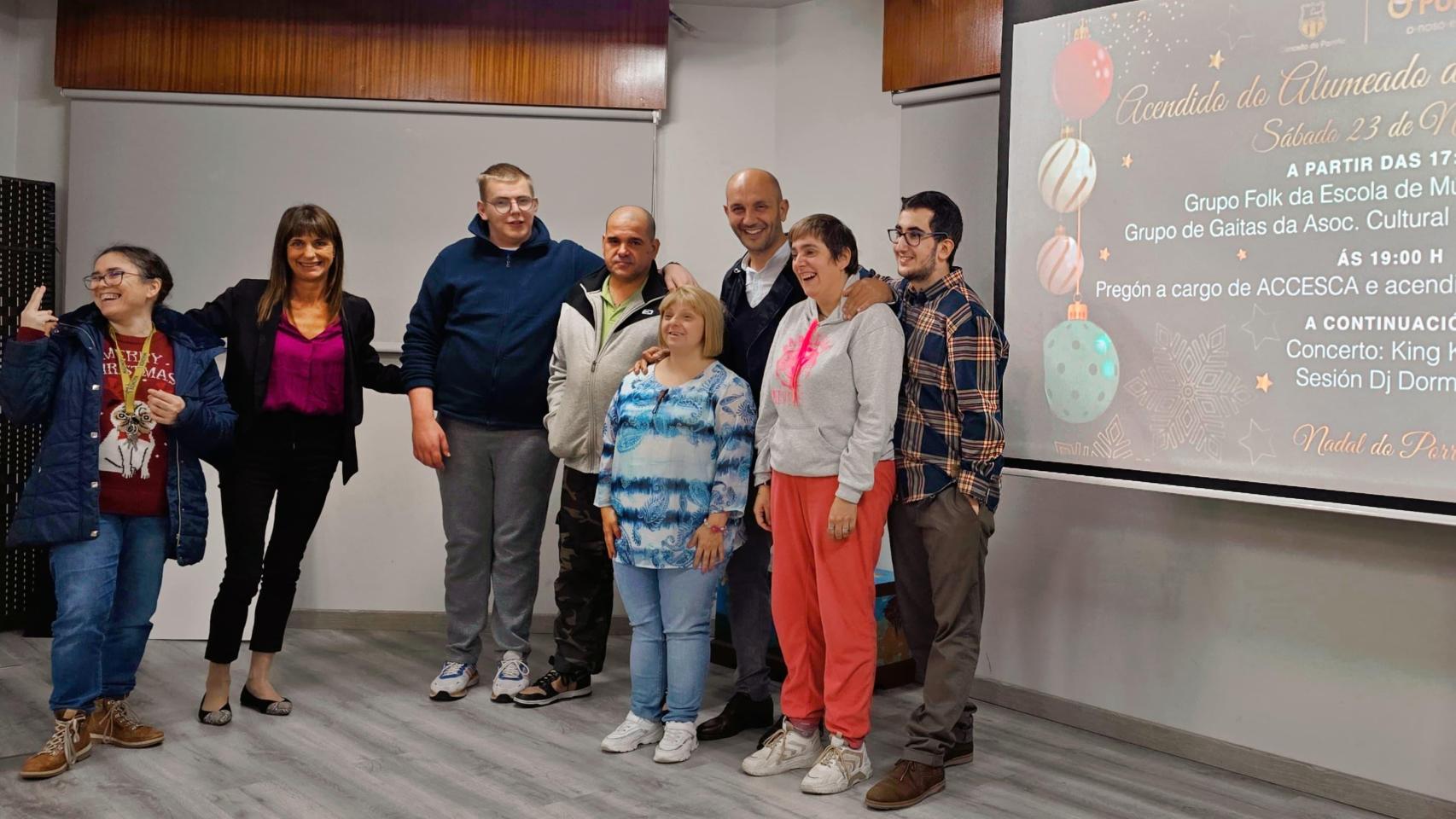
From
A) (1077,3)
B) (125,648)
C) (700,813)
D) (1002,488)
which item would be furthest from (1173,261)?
(125,648)

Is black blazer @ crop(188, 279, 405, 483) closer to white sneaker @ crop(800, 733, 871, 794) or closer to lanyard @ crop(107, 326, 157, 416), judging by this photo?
lanyard @ crop(107, 326, 157, 416)

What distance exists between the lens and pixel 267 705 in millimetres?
3363

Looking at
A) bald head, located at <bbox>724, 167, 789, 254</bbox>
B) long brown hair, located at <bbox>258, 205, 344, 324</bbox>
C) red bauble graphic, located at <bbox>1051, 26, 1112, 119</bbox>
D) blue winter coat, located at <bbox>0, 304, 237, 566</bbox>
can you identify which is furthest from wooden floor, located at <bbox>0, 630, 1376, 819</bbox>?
red bauble graphic, located at <bbox>1051, 26, 1112, 119</bbox>

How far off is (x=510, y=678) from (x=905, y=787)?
1400 millimetres

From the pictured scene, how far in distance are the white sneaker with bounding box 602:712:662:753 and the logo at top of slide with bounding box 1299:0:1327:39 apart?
2.43 m

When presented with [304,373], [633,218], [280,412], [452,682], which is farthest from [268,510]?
[633,218]

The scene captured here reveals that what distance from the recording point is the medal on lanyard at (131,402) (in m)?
2.94

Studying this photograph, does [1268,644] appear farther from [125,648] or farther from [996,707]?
[125,648]

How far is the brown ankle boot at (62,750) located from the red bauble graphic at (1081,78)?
3113 mm

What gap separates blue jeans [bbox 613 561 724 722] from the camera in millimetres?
3006

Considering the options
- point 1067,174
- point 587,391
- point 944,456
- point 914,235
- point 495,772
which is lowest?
point 495,772

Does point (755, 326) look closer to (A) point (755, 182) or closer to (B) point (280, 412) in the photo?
(A) point (755, 182)

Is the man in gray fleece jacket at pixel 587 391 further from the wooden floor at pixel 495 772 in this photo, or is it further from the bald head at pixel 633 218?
the wooden floor at pixel 495 772

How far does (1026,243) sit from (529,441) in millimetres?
1633
